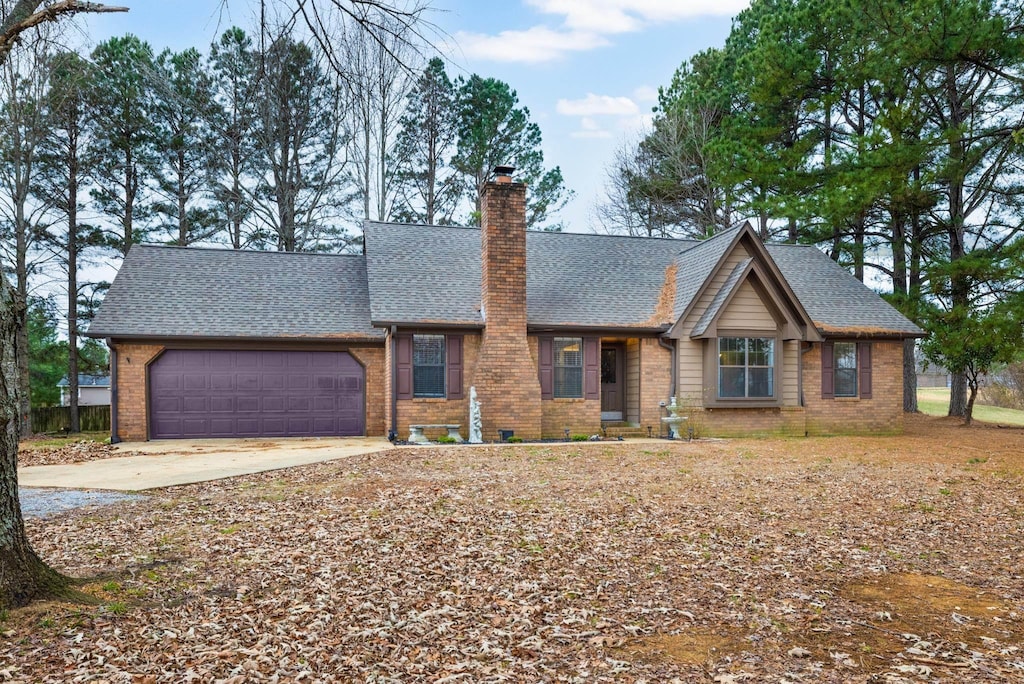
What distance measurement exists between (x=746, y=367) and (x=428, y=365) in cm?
723

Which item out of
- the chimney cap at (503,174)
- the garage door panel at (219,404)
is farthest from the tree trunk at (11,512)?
the garage door panel at (219,404)

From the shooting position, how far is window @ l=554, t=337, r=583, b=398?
1599 centimetres

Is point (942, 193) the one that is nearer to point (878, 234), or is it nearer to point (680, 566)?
point (878, 234)

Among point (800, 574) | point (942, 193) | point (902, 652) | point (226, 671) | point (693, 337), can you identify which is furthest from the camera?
point (942, 193)

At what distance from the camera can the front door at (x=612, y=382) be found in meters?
17.3

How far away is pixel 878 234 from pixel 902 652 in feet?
73.5

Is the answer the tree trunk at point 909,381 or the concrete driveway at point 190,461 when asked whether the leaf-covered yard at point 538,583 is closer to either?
the concrete driveway at point 190,461

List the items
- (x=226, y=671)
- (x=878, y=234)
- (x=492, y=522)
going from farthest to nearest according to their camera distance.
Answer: (x=878, y=234), (x=492, y=522), (x=226, y=671)

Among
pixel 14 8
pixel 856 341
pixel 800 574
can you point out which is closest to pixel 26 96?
pixel 14 8

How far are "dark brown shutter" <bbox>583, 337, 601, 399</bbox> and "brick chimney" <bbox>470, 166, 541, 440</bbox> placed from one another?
1319 millimetres

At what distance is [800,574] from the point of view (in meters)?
5.31

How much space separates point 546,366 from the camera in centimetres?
1583

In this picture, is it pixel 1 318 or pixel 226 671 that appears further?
pixel 1 318

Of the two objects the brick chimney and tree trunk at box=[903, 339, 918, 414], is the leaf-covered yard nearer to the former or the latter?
the brick chimney
